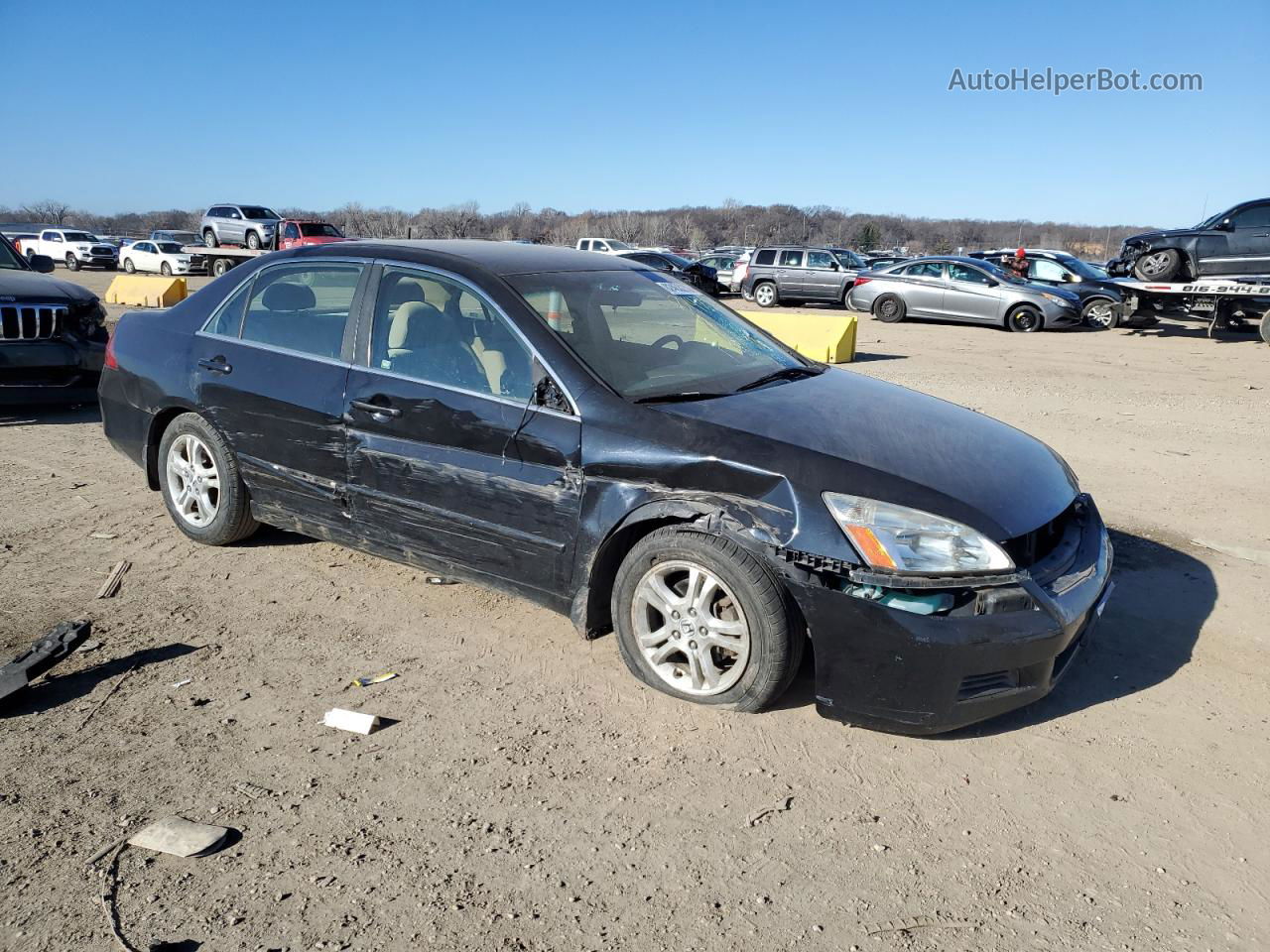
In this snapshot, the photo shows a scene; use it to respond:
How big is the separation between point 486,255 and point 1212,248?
689 inches

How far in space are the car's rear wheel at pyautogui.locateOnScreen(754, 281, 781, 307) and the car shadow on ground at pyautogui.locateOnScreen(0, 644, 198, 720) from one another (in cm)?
2359

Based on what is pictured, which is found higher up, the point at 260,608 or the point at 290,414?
the point at 290,414

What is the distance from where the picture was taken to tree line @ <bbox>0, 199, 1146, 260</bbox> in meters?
99.4

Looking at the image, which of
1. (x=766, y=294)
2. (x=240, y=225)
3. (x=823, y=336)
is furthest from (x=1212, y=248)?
(x=240, y=225)

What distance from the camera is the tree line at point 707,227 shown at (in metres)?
99.4

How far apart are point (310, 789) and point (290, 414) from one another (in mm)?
1990

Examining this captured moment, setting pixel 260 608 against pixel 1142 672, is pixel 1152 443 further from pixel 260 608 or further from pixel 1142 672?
pixel 260 608

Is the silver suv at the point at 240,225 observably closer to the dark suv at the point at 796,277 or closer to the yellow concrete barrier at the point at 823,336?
the dark suv at the point at 796,277

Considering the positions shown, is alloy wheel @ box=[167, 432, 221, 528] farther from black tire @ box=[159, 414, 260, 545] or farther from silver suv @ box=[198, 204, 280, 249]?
silver suv @ box=[198, 204, 280, 249]

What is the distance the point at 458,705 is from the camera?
3559 mm

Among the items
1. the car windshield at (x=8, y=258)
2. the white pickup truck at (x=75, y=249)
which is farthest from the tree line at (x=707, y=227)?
the car windshield at (x=8, y=258)

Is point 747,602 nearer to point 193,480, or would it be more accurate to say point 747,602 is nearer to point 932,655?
point 932,655

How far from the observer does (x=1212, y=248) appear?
17625mm

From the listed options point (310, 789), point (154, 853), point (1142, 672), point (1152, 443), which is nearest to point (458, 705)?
point (310, 789)
